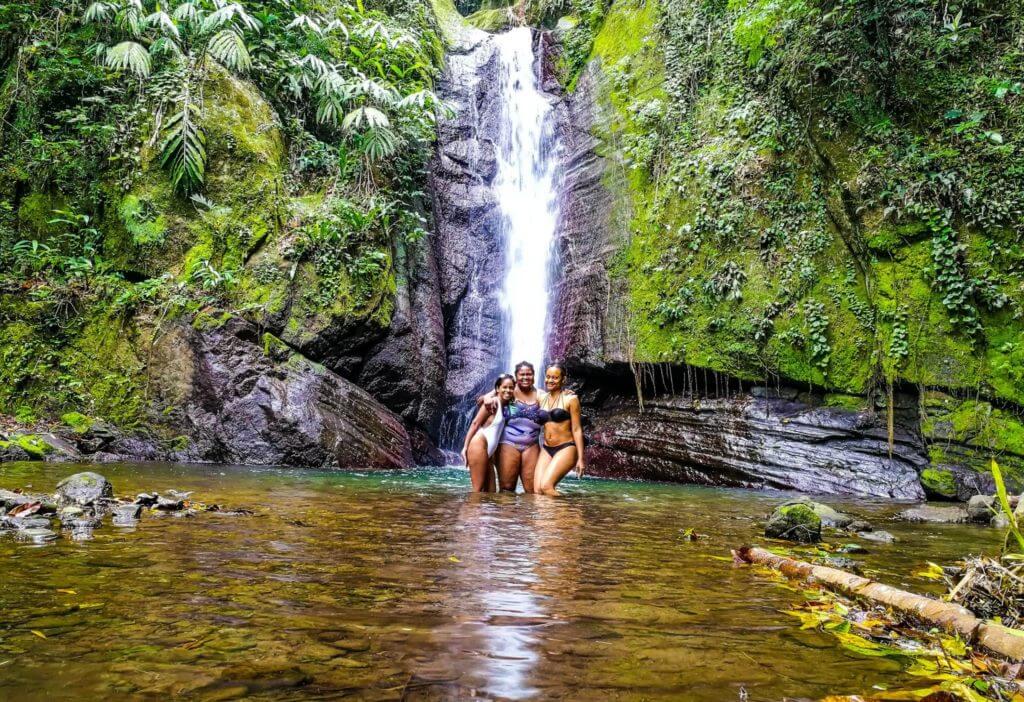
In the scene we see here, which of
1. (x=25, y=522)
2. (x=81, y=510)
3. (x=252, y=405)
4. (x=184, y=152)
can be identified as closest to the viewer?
(x=25, y=522)

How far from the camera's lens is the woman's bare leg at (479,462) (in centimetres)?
618

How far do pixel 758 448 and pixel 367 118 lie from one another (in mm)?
9064

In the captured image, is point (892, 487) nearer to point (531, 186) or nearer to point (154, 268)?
point (531, 186)

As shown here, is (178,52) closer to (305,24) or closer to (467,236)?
(305,24)

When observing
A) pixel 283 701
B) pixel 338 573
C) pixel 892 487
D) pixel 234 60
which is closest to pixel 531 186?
pixel 234 60

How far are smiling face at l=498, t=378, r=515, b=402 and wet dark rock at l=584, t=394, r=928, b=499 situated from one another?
4.58m

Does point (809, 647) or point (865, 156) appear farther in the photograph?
point (865, 156)

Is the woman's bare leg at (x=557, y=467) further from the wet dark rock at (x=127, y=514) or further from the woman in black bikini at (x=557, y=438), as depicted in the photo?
the wet dark rock at (x=127, y=514)

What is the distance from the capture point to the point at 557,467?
6285mm

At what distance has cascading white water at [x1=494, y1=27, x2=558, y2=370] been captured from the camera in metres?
13.1

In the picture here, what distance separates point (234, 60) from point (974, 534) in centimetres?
1173

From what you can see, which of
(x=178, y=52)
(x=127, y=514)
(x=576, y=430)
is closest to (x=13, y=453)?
(x=127, y=514)

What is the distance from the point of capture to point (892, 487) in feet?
27.0

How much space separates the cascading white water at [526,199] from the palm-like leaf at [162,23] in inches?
281
